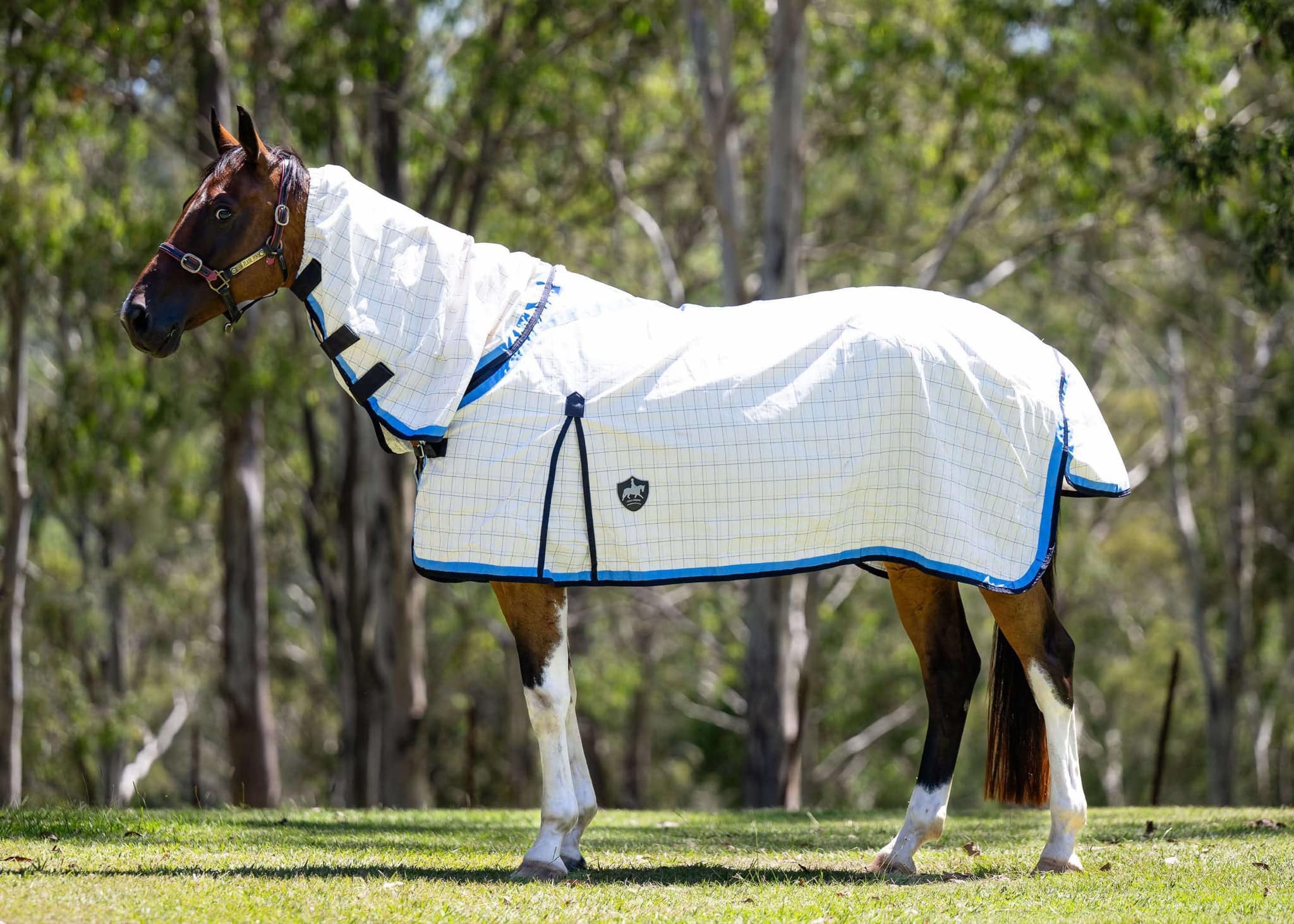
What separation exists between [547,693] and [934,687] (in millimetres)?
1657

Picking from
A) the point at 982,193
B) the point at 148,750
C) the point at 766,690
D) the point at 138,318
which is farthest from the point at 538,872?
the point at 148,750

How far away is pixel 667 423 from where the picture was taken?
17.5 feet

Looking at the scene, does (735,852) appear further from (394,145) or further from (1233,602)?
(1233,602)

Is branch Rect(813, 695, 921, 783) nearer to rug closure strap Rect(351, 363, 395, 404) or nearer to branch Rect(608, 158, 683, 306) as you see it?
branch Rect(608, 158, 683, 306)

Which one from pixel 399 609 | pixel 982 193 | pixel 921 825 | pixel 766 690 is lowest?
pixel 766 690

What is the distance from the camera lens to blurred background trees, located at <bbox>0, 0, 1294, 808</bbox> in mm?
15312

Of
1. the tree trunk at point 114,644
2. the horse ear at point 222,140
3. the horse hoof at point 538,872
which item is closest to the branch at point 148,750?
the tree trunk at point 114,644

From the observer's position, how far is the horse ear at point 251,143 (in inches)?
203

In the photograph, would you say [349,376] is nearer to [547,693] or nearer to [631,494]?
[631,494]

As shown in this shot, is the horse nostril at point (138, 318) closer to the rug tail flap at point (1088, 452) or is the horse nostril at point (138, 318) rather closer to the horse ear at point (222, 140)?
the horse ear at point (222, 140)

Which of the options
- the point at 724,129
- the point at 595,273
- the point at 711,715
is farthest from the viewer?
the point at 711,715

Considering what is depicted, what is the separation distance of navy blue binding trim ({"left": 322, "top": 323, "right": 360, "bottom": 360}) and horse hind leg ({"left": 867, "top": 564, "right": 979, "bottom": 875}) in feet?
7.66

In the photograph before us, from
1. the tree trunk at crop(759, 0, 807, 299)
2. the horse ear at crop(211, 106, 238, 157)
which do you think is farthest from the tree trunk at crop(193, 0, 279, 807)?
the horse ear at crop(211, 106, 238, 157)

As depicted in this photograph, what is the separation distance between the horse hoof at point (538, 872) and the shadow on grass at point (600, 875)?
4cm
